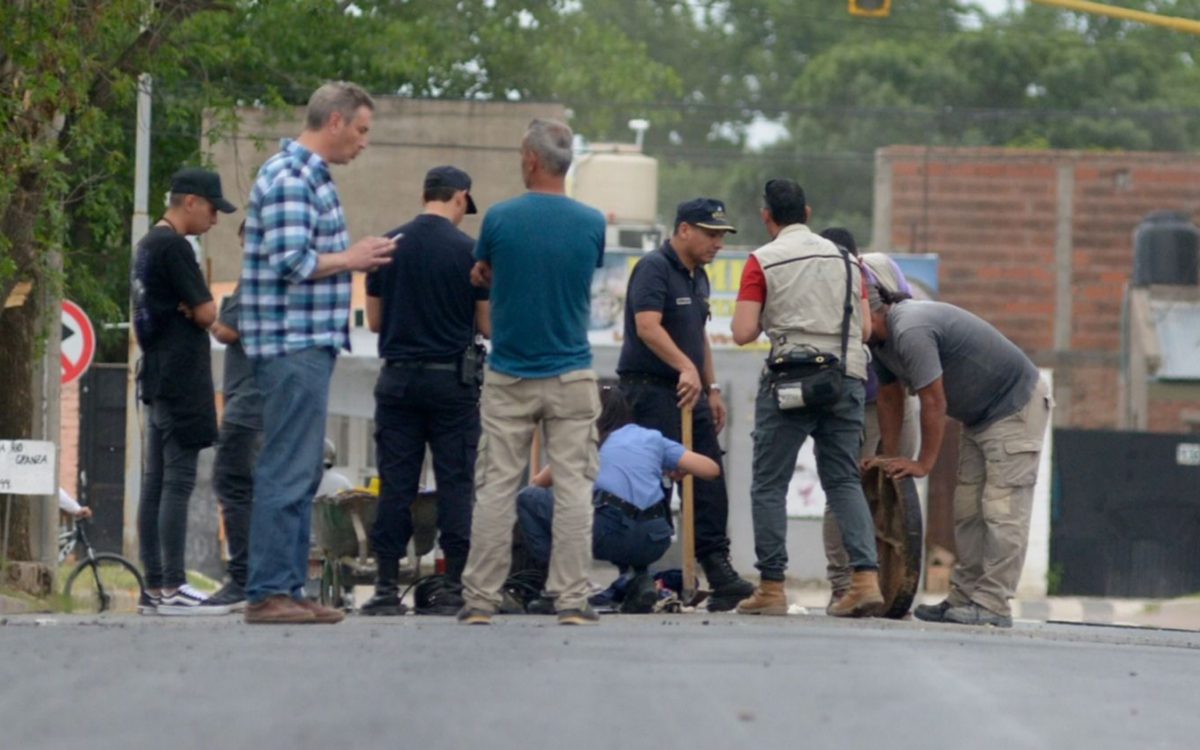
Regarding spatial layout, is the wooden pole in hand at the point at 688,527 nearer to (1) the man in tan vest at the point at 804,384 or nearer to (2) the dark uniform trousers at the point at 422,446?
(1) the man in tan vest at the point at 804,384

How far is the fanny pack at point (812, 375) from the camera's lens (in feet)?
32.8

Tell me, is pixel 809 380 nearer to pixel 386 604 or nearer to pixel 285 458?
pixel 386 604

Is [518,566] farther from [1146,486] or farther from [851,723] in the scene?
[1146,486]

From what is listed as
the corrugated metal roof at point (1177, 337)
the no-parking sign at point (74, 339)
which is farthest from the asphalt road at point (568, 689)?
the corrugated metal roof at point (1177, 337)

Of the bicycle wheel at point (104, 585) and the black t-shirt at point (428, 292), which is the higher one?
the black t-shirt at point (428, 292)

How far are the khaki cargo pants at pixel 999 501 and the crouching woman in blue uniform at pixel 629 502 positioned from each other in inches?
47.1

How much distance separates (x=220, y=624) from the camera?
8.97 m

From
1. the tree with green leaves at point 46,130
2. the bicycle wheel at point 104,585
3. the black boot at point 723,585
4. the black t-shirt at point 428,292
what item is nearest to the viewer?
the black t-shirt at point 428,292

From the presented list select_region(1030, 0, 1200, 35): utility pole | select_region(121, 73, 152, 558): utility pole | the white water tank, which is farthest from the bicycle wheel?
the white water tank

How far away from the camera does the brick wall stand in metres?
37.6

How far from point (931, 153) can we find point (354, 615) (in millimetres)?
28579

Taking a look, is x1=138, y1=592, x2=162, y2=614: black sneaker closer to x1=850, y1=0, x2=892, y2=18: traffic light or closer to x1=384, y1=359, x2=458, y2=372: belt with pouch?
x1=384, y1=359, x2=458, y2=372: belt with pouch

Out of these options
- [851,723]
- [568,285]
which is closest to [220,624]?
[568,285]

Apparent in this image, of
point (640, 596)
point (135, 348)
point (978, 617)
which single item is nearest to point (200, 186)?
point (640, 596)
